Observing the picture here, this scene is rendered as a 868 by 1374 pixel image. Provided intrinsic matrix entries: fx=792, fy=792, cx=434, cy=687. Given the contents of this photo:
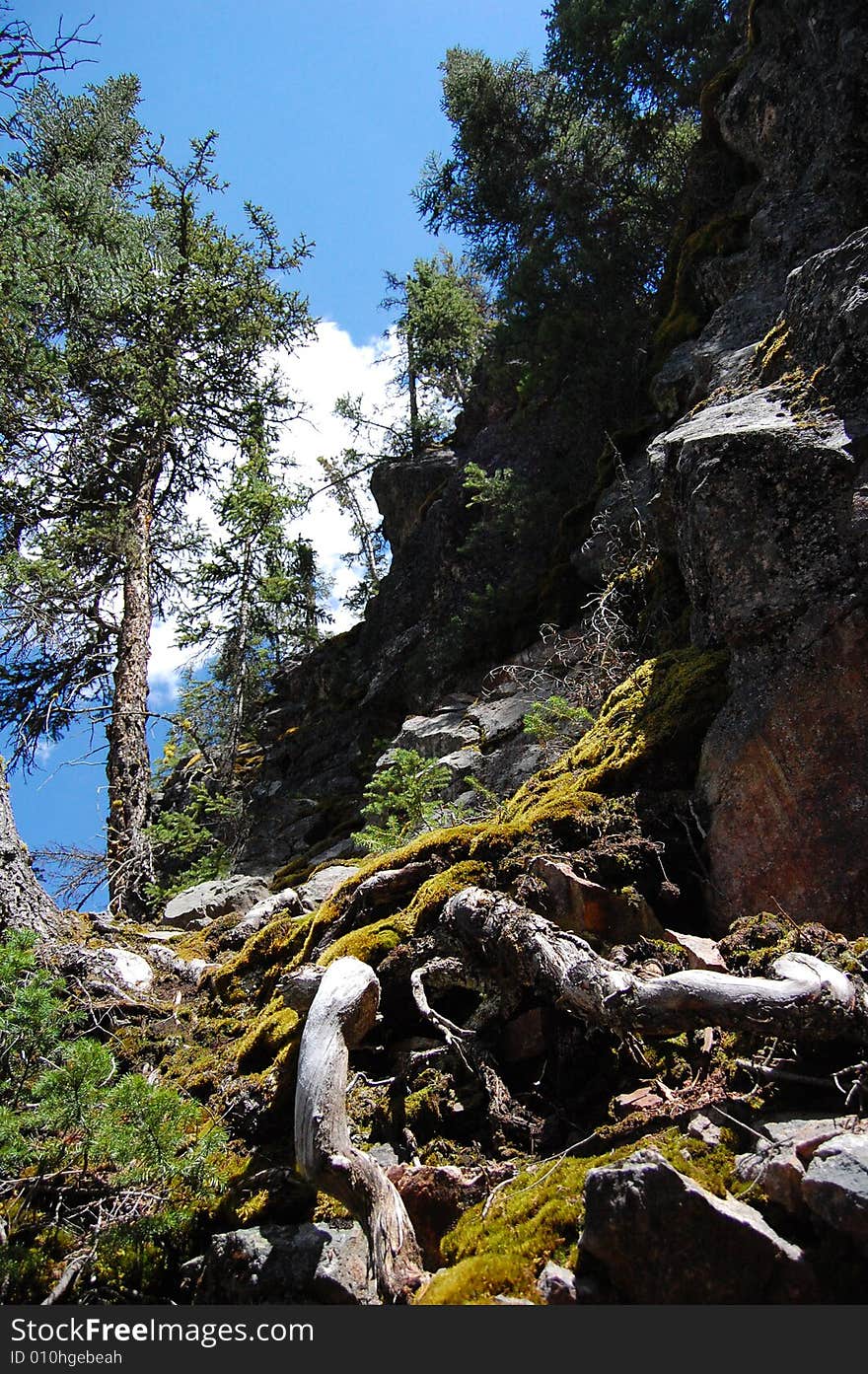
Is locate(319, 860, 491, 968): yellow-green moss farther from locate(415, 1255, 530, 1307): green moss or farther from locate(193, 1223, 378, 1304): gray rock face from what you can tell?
locate(415, 1255, 530, 1307): green moss

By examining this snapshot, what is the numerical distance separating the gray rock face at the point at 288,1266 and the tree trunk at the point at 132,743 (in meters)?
7.74

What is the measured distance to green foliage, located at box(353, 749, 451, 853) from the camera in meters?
7.50

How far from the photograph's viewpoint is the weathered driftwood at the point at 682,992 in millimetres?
2922

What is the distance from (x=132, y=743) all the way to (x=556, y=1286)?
10022mm

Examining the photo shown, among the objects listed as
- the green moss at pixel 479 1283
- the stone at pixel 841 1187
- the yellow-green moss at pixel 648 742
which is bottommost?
the green moss at pixel 479 1283

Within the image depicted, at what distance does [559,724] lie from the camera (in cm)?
738

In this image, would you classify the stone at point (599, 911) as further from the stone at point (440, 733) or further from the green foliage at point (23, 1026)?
the stone at point (440, 733)

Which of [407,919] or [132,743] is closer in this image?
[407,919]

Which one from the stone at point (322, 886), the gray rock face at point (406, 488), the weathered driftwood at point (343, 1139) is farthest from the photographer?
the gray rock face at point (406, 488)

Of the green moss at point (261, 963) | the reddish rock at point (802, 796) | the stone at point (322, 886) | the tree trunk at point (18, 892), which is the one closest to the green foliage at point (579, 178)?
the stone at point (322, 886)

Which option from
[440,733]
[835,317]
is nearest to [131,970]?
[440,733]

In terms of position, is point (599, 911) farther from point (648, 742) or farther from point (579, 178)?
point (579, 178)

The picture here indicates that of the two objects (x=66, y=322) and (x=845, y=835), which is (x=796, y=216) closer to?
(x=845, y=835)
